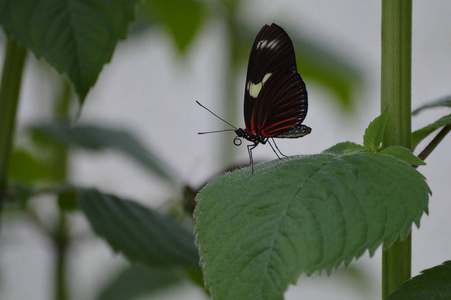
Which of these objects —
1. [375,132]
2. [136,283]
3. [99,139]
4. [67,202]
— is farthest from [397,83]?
[136,283]

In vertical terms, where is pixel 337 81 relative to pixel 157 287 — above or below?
above

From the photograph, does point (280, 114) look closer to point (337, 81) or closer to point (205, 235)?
point (205, 235)

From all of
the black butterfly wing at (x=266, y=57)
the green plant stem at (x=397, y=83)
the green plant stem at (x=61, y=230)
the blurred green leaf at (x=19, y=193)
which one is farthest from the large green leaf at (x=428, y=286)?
the green plant stem at (x=61, y=230)

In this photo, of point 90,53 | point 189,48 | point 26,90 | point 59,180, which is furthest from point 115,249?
point 26,90

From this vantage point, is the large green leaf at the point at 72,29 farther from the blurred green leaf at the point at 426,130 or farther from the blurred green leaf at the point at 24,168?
the blurred green leaf at the point at 24,168

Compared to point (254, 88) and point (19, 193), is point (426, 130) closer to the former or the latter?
point (254, 88)

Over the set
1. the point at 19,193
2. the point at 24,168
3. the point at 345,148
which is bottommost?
the point at 24,168
